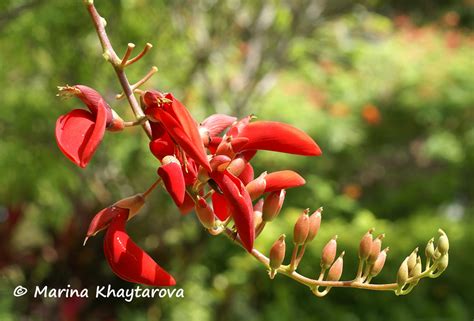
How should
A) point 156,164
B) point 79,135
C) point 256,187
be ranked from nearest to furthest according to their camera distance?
point 79,135, point 256,187, point 156,164

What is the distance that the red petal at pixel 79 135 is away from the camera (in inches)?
27.6

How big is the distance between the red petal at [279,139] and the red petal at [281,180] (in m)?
0.04

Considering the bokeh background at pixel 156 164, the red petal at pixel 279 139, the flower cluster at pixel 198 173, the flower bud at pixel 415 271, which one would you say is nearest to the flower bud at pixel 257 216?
the flower cluster at pixel 198 173

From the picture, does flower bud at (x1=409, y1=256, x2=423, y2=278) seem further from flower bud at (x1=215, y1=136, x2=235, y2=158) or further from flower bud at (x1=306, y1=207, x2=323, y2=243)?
flower bud at (x1=215, y1=136, x2=235, y2=158)

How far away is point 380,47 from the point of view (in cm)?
709

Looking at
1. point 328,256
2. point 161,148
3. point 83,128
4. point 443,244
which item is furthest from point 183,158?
point 443,244

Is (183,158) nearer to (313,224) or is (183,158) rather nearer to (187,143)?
(187,143)

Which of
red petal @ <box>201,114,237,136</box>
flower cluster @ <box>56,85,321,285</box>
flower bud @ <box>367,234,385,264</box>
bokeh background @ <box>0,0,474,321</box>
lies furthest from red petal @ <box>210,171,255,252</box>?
bokeh background @ <box>0,0,474,321</box>

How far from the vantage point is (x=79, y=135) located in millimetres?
729

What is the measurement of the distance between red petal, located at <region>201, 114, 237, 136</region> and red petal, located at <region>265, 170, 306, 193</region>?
9 cm

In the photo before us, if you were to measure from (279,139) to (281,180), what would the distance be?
0.07 metres

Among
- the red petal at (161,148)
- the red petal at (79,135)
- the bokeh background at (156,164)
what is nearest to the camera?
the red petal at (79,135)

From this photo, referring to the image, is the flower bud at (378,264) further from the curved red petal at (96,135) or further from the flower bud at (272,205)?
the curved red petal at (96,135)

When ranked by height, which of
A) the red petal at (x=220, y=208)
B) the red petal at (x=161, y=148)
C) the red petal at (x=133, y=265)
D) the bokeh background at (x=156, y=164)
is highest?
the red petal at (x=161, y=148)
